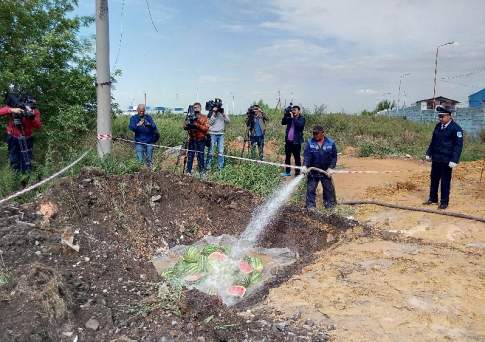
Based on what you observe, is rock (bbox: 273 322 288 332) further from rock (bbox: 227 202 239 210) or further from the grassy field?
the grassy field

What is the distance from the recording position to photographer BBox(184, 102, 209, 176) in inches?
372

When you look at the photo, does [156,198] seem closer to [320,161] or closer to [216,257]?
[216,257]

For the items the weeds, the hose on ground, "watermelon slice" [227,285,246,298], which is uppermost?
the hose on ground

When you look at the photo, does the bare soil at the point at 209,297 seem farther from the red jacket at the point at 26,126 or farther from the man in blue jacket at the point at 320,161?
the red jacket at the point at 26,126

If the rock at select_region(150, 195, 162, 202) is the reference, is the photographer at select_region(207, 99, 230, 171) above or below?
above

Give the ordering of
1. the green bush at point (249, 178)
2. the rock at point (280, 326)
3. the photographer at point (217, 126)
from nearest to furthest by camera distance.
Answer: the rock at point (280, 326)
the green bush at point (249, 178)
the photographer at point (217, 126)

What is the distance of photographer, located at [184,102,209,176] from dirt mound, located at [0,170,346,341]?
7.13ft

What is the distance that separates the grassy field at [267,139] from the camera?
7.31m

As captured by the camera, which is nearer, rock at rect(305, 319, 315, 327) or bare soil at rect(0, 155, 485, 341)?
bare soil at rect(0, 155, 485, 341)

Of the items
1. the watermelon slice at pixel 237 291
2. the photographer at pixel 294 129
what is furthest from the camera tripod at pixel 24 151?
the photographer at pixel 294 129

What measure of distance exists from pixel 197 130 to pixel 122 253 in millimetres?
4775

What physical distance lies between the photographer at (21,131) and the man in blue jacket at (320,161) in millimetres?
4509

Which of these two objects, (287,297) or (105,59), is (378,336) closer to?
(287,297)

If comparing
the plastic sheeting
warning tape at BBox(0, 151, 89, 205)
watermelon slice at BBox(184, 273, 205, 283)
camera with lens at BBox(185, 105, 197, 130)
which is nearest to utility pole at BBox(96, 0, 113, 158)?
warning tape at BBox(0, 151, 89, 205)
